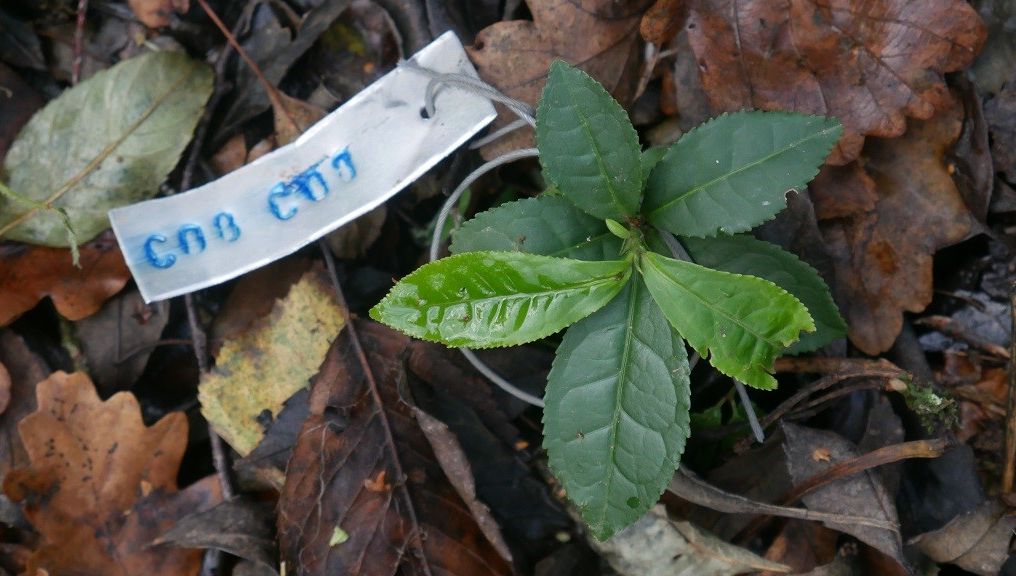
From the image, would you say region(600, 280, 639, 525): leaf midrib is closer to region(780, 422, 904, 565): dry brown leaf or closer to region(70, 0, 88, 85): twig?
region(780, 422, 904, 565): dry brown leaf

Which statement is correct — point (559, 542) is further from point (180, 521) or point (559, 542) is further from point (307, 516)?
point (180, 521)

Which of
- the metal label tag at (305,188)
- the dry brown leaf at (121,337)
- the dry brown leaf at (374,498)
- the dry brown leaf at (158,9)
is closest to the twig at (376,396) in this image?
the dry brown leaf at (374,498)

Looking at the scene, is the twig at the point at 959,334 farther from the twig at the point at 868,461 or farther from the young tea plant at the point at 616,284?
the young tea plant at the point at 616,284

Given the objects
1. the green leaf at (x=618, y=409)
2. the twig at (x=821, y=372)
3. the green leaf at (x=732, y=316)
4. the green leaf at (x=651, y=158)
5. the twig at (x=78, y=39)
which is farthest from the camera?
the twig at (x=78, y=39)

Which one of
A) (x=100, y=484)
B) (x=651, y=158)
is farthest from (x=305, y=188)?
(x=100, y=484)

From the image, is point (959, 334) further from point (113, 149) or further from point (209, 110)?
point (113, 149)

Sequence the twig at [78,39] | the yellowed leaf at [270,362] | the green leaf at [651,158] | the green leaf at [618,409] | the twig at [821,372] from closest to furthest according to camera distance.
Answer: the green leaf at [618,409]
the green leaf at [651,158]
the twig at [821,372]
the yellowed leaf at [270,362]
the twig at [78,39]

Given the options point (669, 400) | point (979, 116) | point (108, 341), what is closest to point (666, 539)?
point (669, 400)
